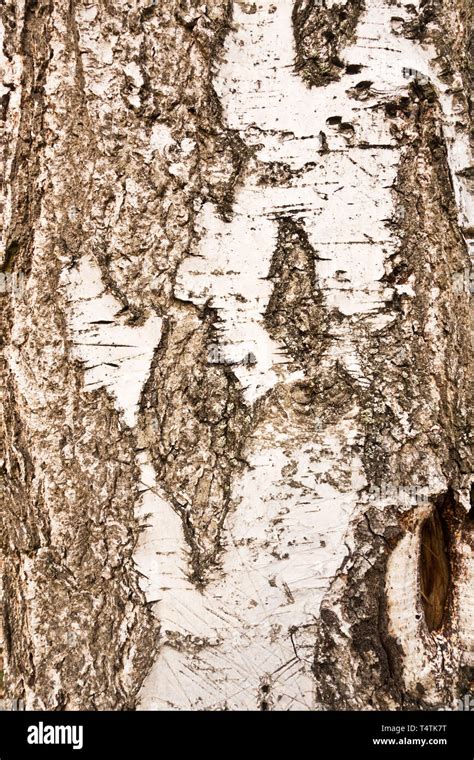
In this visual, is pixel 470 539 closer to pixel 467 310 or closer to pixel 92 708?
pixel 467 310

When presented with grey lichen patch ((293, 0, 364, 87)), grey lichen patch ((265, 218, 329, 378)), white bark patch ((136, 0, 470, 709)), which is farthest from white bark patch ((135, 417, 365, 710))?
grey lichen patch ((293, 0, 364, 87))

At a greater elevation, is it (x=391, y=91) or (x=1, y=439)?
(x=391, y=91)

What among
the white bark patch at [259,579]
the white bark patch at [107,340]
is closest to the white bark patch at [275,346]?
the white bark patch at [259,579]

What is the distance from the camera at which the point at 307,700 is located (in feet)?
4.30

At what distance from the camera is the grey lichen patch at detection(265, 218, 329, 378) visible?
130cm

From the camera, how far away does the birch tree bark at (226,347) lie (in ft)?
4.25

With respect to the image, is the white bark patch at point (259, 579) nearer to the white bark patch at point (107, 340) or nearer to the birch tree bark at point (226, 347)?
the birch tree bark at point (226, 347)

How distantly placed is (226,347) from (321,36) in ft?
2.07

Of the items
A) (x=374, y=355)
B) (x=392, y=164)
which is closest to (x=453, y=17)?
(x=392, y=164)

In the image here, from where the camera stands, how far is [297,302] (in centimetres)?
131

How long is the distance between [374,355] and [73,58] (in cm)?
83

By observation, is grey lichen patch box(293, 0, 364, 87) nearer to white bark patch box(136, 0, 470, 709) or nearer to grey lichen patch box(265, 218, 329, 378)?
white bark patch box(136, 0, 470, 709)

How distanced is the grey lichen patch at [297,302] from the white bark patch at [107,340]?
0.24m
